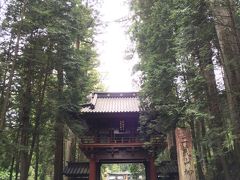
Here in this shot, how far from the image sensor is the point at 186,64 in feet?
31.7

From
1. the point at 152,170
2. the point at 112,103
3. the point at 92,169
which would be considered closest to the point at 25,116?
the point at 92,169

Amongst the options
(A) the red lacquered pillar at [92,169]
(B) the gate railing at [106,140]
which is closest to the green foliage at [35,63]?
(B) the gate railing at [106,140]

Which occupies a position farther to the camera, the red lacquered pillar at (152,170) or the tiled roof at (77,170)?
the tiled roof at (77,170)

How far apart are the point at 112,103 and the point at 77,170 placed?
4.15 meters

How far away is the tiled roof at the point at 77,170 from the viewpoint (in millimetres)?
14828

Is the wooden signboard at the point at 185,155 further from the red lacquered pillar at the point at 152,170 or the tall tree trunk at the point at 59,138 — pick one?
the tall tree trunk at the point at 59,138

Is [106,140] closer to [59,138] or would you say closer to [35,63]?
[59,138]

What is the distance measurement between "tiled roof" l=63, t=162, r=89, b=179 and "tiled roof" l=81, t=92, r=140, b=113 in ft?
11.2

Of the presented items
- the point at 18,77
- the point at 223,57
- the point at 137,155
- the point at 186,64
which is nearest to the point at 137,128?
the point at 137,155

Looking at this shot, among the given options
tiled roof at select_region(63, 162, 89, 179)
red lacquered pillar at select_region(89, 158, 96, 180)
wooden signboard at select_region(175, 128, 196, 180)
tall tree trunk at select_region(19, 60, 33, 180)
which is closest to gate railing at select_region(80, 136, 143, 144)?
red lacquered pillar at select_region(89, 158, 96, 180)

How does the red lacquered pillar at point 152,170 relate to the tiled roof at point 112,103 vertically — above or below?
below

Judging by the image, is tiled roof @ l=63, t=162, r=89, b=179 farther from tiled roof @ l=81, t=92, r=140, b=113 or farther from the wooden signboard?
the wooden signboard

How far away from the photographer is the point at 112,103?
1622cm

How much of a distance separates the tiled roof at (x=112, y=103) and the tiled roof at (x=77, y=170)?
3.40m
